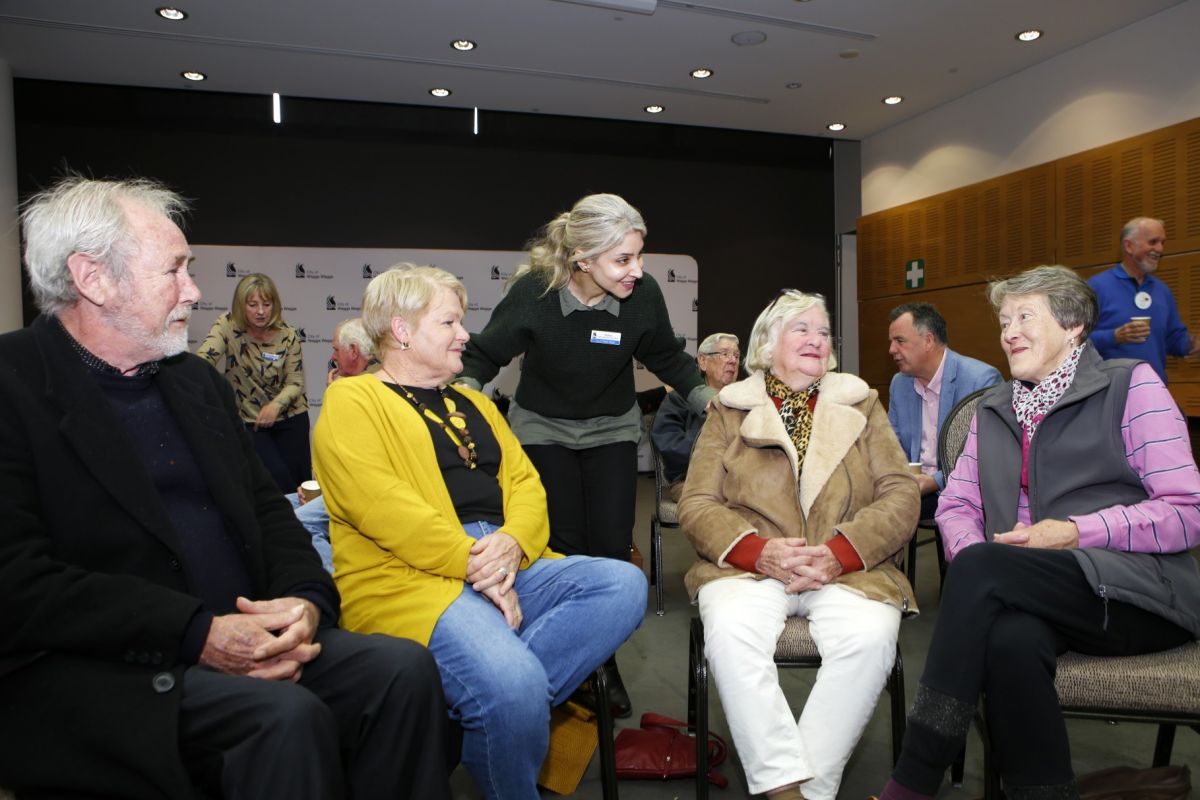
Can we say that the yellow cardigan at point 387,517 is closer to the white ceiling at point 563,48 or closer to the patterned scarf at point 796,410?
the patterned scarf at point 796,410

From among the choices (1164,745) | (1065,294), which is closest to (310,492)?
(1065,294)

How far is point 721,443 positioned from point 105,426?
1544 mm

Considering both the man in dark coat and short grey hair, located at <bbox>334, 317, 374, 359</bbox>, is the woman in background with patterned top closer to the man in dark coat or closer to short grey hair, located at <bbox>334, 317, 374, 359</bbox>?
short grey hair, located at <bbox>334, 317, 374, 359</bbox>

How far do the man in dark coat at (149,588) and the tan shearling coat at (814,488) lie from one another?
0.97 meters

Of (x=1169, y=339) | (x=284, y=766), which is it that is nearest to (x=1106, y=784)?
(x=284, y=766)

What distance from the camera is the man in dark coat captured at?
46.8 inches

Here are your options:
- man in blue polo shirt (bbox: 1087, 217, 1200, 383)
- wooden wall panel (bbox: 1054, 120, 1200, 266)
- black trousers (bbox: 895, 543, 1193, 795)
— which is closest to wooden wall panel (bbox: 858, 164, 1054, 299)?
wooden wall panel (bbox: 1054, 120, 1200, 266)

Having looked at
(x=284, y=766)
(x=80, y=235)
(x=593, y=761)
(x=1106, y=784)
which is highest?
(x=80, y=235)

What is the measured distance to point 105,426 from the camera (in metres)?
1.36

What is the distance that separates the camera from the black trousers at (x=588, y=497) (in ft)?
8.29

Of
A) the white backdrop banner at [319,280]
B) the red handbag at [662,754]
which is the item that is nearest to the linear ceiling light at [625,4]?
the white backdrop banner at [319,280]

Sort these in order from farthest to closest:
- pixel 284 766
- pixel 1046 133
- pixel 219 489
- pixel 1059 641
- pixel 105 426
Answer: pixel 1046 133
pixel 1059 641
pixel 219 489
pixel 105 426
pixel 284 766

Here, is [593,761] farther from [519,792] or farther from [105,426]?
[105,426]

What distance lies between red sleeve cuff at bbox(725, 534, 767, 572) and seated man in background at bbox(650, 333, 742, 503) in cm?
158
